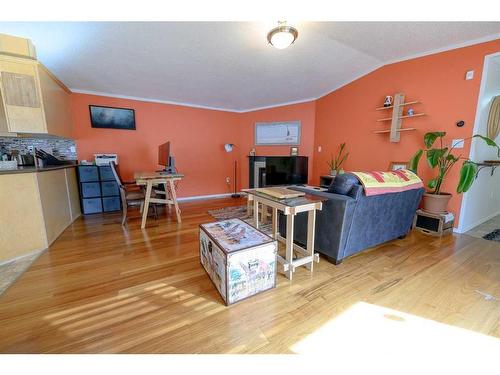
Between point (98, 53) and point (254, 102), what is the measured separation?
2838 millimetres

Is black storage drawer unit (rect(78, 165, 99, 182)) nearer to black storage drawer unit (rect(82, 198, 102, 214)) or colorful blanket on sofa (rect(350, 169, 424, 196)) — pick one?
black storage drawer unit (rect(82, 198, 102, 214))

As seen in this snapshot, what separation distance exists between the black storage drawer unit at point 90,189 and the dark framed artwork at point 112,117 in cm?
107

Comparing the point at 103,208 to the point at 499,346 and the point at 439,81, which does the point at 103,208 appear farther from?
the point at 439,81

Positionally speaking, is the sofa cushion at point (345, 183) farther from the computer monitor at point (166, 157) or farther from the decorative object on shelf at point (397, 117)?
the computer monitor at point (166, 157)

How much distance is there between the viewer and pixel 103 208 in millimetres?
3578

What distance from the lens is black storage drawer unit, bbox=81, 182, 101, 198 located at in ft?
11.2

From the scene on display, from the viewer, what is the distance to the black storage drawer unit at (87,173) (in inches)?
131

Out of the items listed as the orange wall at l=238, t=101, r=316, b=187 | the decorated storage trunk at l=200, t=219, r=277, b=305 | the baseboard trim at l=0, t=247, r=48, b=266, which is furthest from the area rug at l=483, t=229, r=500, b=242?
the baseboard trim at l=0, t=247, r=48, b=266

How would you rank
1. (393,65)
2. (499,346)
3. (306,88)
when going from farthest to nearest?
1. (306,88)
2. (393,65)
3. (499,346)

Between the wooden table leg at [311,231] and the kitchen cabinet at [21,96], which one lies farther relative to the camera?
the kitchen cabinet at [21,96]

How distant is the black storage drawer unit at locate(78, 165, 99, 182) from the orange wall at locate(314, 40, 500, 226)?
13.9 feet

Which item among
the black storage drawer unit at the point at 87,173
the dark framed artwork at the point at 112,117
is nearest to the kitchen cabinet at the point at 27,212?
the black storage drawer unit at the point at 87,173

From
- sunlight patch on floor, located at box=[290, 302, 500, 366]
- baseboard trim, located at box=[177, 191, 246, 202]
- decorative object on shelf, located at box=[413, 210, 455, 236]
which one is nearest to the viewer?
sunlight patch on floor, located at box=[290, 302, 500, 366]

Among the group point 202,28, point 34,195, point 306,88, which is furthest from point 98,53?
point 306,88
